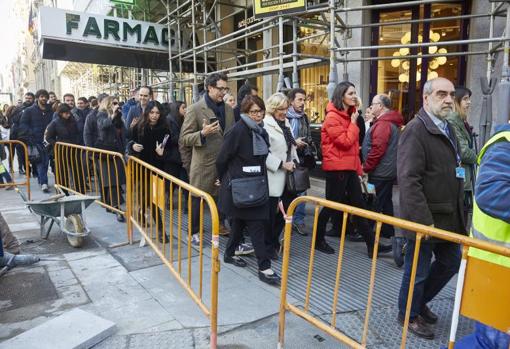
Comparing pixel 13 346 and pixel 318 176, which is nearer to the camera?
pixel 13 346

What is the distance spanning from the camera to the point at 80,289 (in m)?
3.88

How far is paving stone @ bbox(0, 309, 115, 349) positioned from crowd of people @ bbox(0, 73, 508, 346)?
1566 mm

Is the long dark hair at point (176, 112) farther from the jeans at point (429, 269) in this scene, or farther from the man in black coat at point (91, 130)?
the jeans at point (429, 269)

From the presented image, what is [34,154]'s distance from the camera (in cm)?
846

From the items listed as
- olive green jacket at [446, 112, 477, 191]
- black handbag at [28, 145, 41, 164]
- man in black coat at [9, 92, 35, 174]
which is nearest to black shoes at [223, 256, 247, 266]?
olive green jacket at [446, 112, 477, 191]

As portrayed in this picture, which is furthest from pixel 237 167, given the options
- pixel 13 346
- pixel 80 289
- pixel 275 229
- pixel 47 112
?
pixel 47 112

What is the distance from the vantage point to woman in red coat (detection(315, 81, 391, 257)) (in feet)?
15.0

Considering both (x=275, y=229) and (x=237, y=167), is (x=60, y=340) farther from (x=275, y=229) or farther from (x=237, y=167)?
(x=275, y=229)

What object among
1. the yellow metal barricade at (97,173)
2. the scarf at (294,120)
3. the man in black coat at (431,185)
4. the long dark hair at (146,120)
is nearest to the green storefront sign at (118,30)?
the yellow metal barricade at (97,173)

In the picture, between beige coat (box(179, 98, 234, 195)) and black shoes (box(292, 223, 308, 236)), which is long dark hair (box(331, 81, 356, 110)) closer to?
beige coat (box(179, 98, 234, 195))

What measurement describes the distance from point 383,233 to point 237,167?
245cm

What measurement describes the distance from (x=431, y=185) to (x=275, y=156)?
183 cm

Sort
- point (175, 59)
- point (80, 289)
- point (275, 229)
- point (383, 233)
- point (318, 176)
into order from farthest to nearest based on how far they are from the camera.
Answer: point (175, 59) → point (318, 176) → point (383, 233) → point (275, 229) → point (80, 289)

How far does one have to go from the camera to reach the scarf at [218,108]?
4891 mm
